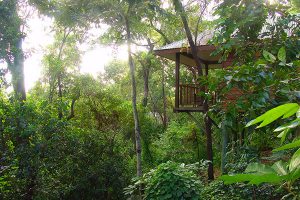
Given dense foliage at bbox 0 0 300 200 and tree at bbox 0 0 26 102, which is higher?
tree at bbox 0 0 26 102

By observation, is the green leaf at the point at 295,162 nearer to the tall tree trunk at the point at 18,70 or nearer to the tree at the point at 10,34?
the tree at the point at 10,34

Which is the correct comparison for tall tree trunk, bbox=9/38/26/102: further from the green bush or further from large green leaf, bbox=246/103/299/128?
large green leaf, bbox=246/103/299/128

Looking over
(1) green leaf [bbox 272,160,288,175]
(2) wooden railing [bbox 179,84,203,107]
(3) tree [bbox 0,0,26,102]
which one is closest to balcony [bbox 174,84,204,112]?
(2) wooden railing [bbox 179,84,203,107]

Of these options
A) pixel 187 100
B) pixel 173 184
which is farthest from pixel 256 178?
pixel 187 100

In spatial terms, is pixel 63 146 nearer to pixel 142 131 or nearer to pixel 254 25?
pixel 254 25

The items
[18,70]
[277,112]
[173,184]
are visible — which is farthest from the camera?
[18,70]

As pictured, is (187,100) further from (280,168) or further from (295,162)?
(295,162)

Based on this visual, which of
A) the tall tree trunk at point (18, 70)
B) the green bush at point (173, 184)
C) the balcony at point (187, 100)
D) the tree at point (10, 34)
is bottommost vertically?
the green bush at point (173, 184)

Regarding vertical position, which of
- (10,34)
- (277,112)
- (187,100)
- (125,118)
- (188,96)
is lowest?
(125,118)

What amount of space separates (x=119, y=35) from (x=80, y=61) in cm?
860

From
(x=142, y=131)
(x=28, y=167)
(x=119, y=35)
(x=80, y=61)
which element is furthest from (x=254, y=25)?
(x=80, y=61)

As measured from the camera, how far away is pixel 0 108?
7.39 m

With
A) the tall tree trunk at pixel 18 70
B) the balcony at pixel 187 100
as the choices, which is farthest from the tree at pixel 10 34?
the balcony at pixel 187 100

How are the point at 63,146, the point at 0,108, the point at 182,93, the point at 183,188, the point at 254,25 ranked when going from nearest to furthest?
the point at 254,25 → the point at 183,188 → the point at 0,108 → the point at 63,146 → the point at 182,93
